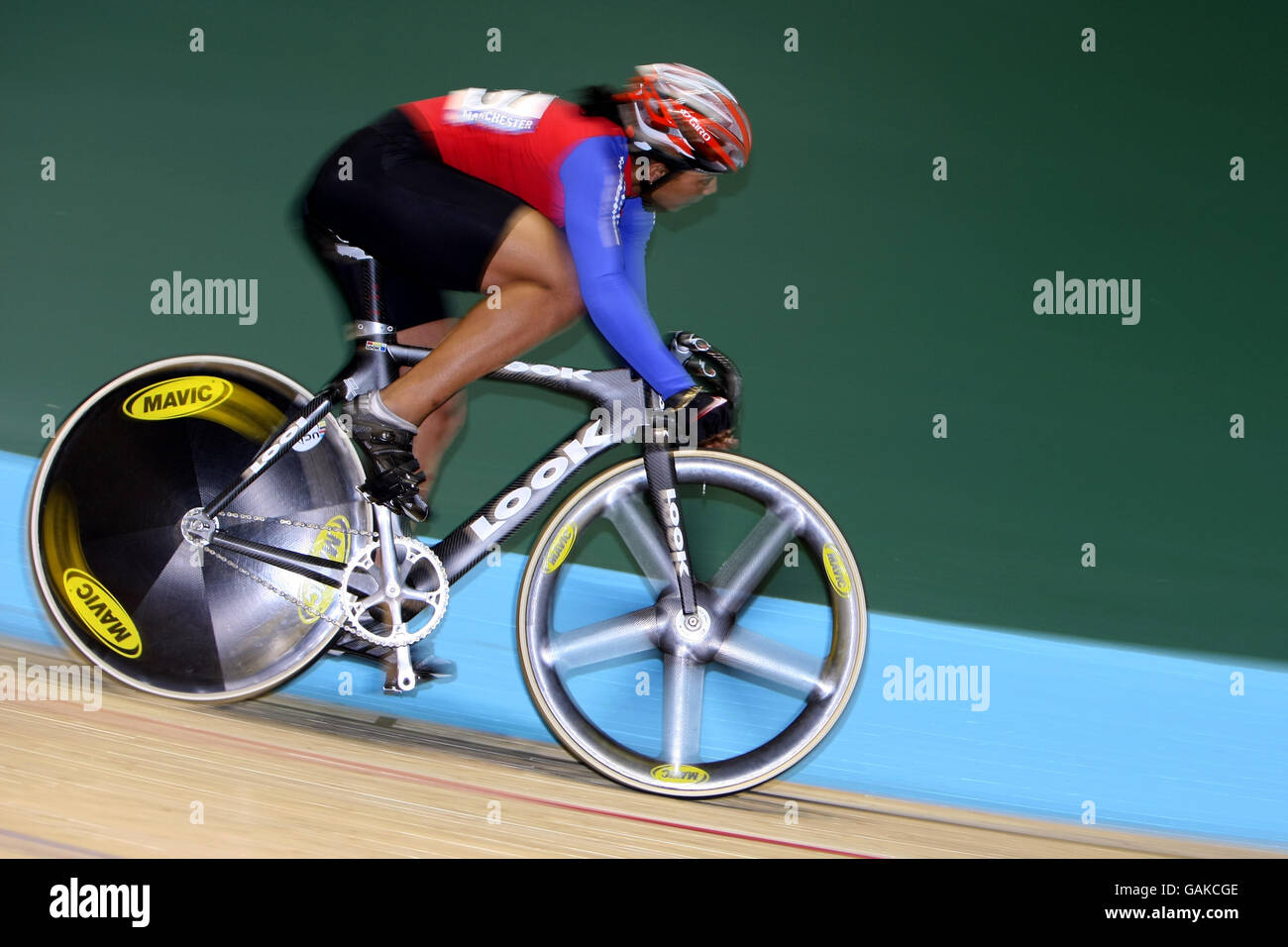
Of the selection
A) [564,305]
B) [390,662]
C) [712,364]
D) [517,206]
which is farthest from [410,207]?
[390,662]

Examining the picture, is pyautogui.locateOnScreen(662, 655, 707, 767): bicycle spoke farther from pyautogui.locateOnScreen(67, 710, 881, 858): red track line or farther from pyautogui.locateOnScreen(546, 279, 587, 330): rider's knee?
pyautogui.locateOnScreen(546, 279, 587, 330): rider's knee

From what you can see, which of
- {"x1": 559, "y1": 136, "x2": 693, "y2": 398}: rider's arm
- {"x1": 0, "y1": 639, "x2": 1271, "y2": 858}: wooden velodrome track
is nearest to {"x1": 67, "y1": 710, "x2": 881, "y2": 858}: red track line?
{"x1": 0, "y1": 639, "x2": 1271, "y2": 858}: wooden velodrome track

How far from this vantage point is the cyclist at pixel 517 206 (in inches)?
73.3

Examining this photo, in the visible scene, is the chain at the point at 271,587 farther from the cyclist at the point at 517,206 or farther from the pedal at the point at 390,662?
the cyclist at the point at 517,206

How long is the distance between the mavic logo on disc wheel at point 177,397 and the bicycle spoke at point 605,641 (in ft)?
2.97

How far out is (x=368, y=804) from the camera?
1.94m

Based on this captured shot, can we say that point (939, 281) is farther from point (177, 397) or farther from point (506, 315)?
point (177, 397)

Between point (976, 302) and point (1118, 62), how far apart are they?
865 mm

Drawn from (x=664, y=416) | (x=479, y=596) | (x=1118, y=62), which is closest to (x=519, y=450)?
(x=479, y=596)

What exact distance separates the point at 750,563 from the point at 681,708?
Answer: 1.07ft

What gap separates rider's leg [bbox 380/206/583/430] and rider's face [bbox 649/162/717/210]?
0.21m

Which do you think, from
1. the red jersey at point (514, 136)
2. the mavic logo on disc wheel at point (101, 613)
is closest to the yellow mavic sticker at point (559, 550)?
the red jersey at point (514, 136)

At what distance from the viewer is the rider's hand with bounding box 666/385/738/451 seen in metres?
1.90

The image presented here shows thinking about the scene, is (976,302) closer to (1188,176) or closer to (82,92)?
(1188,176)
